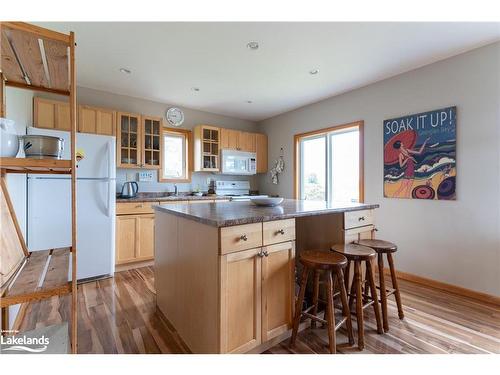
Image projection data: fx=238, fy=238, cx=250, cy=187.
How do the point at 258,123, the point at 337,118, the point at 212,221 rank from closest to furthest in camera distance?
the point at 212,221 → the point at 337,118 → the point at 258,123

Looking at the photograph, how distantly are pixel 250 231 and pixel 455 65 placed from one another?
9.35ft

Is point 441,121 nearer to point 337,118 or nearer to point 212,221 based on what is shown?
point 337,118

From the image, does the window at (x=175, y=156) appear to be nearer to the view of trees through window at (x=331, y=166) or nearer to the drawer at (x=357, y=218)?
the view of trees through window at (x=331, y=166)

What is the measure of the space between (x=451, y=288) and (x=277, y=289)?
219cm

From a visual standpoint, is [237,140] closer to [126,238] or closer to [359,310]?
[126,238]

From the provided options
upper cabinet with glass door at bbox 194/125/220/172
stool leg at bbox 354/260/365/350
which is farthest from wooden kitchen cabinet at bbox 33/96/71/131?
stool leg at bbox 354/260/365/350

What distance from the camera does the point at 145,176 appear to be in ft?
12.7

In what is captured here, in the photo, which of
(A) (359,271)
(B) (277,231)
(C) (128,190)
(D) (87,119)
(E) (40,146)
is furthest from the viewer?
(C) (128,190)

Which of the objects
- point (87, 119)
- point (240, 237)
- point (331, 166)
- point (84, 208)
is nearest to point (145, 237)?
point (84, 208)

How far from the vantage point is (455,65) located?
2.49 m

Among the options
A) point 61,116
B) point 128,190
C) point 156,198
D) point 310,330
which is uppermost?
point 61,116

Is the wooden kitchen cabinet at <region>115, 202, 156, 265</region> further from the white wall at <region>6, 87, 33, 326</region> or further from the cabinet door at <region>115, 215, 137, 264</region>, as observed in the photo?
the white wall at <region>6, 87, 33, 326</region>

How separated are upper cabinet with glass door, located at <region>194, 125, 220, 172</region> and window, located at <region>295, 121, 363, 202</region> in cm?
148
